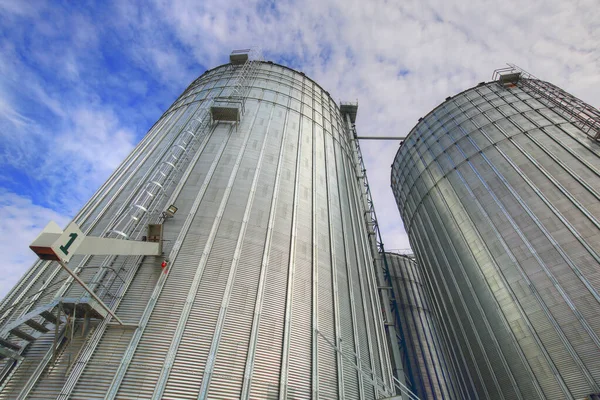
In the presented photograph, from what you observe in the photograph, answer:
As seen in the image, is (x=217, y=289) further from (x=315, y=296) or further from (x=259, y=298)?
(x=315, y=296)

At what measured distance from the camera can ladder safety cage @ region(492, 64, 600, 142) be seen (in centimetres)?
1987

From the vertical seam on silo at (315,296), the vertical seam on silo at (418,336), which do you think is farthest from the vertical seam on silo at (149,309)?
the vertical seam on silo at (418,336)

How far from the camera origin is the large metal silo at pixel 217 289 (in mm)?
8438

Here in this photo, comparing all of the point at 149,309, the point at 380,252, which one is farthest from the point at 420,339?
the point at 149,309

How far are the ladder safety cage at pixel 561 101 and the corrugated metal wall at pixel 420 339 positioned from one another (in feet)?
51.6

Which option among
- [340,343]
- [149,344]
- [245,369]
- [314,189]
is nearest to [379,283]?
[314,189]

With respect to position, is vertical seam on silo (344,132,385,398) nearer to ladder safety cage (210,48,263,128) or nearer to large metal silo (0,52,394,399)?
large metal silo (0,52,394,399)

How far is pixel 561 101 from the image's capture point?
23922 mm

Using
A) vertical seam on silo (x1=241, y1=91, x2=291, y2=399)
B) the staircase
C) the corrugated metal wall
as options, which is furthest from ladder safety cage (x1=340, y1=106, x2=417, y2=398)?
the staircase

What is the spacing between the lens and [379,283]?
62.3 feet

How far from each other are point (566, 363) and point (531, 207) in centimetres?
795

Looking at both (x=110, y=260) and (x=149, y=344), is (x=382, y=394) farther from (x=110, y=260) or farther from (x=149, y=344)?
(x=110, y=260)

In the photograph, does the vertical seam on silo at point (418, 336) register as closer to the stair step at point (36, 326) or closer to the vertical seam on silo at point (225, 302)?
the vertical seam on silo at point (225, 302)

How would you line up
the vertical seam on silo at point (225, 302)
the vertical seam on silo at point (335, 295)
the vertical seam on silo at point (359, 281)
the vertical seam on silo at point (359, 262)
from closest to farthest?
1. the vertical seam on silo at point (225, 302)
2. the vertical seam on silo at point (335, 295)
3. the vertical seam on silo at point (359, 281)
4. the vertical seam on silo at point (359, 262)
